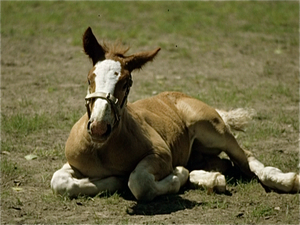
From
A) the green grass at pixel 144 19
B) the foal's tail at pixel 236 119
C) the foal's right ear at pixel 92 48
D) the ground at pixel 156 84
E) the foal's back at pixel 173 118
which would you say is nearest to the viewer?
the ground at pixel 156 84

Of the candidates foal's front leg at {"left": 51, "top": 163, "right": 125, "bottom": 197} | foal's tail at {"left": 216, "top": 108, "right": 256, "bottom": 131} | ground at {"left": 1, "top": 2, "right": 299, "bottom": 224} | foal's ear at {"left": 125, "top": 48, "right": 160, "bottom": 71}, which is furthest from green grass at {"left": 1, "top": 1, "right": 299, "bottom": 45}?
foal's front leg at {"left": 51, "top": 163, "right": 125, "bottom": 197}

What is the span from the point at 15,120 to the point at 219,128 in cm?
316

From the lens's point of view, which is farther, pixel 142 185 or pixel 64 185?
pixel 64 185

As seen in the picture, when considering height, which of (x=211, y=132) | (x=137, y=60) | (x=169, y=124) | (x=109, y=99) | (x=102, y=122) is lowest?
(x=211, y=132)

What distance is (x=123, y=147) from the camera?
6.23 m

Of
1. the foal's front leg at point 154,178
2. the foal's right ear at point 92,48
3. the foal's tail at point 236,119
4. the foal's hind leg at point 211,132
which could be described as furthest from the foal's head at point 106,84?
the foal's tail at point 236,119

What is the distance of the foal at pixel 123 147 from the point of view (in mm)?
5770

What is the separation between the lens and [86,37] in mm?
6164

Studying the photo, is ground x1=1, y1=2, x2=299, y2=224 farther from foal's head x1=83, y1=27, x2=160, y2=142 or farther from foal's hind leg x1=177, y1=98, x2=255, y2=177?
foal's head x1=83, y1=27, x2=160, y2=142

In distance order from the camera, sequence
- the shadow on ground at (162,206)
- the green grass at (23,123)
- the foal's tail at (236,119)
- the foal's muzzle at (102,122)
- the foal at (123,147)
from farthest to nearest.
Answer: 1. the green grass at (23,123)
2. the foal's tail at (236,119)
3. the shadow on ground at (162,206)
4. the foal at (123,147)
5. the foal's muzzle at (102,122)

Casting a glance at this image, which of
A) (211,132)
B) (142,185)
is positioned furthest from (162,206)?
(211,132)

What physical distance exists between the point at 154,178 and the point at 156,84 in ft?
17.3

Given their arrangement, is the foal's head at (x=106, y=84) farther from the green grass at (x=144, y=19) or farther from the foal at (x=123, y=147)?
the green grass at (x=144, y=19)

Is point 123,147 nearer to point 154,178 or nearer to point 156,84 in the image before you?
point 154,178
